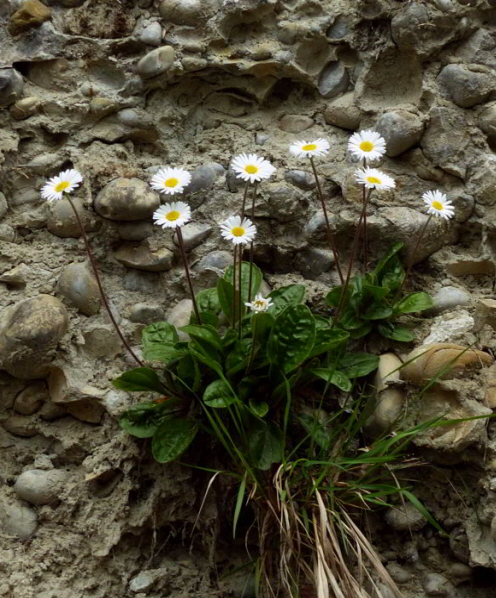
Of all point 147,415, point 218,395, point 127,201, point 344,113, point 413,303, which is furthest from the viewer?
point 344,113

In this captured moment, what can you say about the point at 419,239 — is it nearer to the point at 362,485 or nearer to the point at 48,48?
the point at 362,485

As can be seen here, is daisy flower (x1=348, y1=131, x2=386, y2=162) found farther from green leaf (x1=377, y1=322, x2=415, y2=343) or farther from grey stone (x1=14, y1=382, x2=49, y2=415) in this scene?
grey stone (x1=14, y1=382, x2=49, y2=415)

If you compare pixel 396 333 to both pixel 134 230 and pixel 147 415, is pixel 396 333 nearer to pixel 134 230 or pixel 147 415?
pixel 147 415

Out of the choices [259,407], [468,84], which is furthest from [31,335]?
[468,84]

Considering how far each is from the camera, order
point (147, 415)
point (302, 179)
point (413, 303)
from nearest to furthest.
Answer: point (147, 415), point (413, 303), point (302, 179)

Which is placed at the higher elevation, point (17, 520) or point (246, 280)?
point (246, 280)

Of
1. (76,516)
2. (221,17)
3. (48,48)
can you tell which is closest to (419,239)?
(221,17)
